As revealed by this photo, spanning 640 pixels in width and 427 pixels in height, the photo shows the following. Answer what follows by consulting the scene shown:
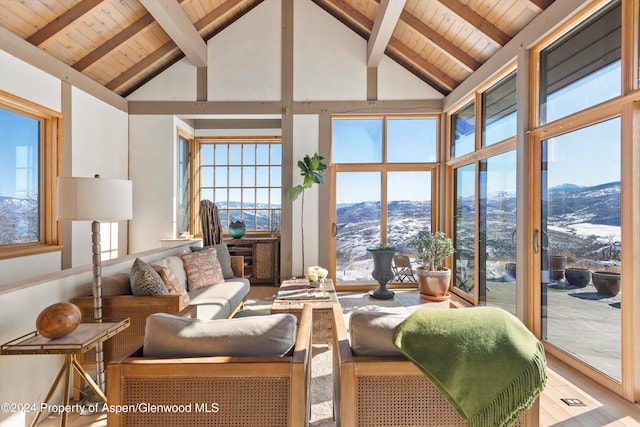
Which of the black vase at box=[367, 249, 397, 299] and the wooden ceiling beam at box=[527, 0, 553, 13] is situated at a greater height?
the wooden ceiling beam at box=[527, 0, 553, 13]

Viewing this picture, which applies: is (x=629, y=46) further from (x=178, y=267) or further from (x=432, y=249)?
(x=178, y=267)

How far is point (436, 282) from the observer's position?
5137 millimetres

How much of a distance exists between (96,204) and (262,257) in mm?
3966

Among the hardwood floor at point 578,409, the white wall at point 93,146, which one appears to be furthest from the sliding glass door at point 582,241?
the white wall at point 93,146

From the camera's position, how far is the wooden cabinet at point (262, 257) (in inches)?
241

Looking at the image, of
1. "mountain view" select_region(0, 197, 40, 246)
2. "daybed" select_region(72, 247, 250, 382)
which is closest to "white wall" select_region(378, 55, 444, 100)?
"daybed" select_region(72, 247, 250, 382)

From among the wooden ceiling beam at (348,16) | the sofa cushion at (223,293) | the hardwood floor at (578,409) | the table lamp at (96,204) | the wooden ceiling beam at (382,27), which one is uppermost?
the wooden ceiling beam at (348,16)

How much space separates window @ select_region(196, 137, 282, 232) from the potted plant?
2.90m

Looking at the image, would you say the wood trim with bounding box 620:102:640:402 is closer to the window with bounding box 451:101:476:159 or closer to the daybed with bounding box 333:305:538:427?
the daybed with bounding box 333:305:538:427

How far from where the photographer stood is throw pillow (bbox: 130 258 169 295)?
2652mm

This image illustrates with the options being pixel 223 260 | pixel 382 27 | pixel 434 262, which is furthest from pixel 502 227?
pixel 223 260

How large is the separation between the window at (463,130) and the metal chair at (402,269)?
6.03ft

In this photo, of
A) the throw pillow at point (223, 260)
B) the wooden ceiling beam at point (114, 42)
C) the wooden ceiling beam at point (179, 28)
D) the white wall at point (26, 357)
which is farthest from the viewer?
the wooden ceiling beam at point (114, 42)

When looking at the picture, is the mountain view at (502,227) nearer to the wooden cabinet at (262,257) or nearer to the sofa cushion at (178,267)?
the wooden cabinet at (262,257)
